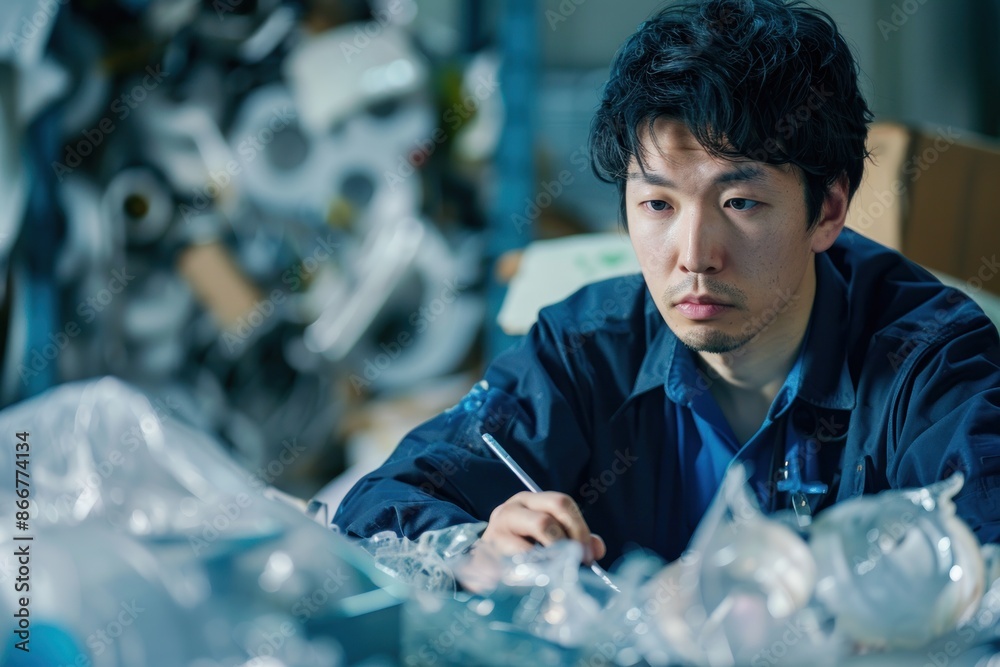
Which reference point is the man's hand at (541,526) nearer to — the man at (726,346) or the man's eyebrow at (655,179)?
the man at (726,346)

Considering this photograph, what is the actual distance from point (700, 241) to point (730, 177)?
0.07 m

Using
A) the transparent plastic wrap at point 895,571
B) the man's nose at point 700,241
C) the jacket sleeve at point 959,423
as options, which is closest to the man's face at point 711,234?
the man's nose at point 700,241

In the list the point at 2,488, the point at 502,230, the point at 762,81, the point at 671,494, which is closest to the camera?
the point at 2,488

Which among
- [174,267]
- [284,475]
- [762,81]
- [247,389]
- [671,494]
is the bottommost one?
[284,475]

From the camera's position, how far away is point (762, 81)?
37.3 inches

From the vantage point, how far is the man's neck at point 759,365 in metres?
1.05

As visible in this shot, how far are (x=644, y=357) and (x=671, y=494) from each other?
0.16 metres

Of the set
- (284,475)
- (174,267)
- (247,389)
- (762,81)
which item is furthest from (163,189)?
(762,81)

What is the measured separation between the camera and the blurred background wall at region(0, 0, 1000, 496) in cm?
215

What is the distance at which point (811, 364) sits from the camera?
1024 mm

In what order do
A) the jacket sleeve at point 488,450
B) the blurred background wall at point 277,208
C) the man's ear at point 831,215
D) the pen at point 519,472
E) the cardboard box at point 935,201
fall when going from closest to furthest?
the pen at point 519,472
the jacket sleeve at point 488,450
the man's ear at point 831,215
the cardboard box at point 935,201
the blurred background wall at point 277,208

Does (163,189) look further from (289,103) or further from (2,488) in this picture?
(2,488)

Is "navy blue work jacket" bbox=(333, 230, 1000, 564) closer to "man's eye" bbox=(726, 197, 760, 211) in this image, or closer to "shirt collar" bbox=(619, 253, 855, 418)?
"shirt collar" bbox=(619, 253, 855, 418)

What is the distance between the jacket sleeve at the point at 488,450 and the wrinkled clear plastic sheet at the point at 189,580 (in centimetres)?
24
